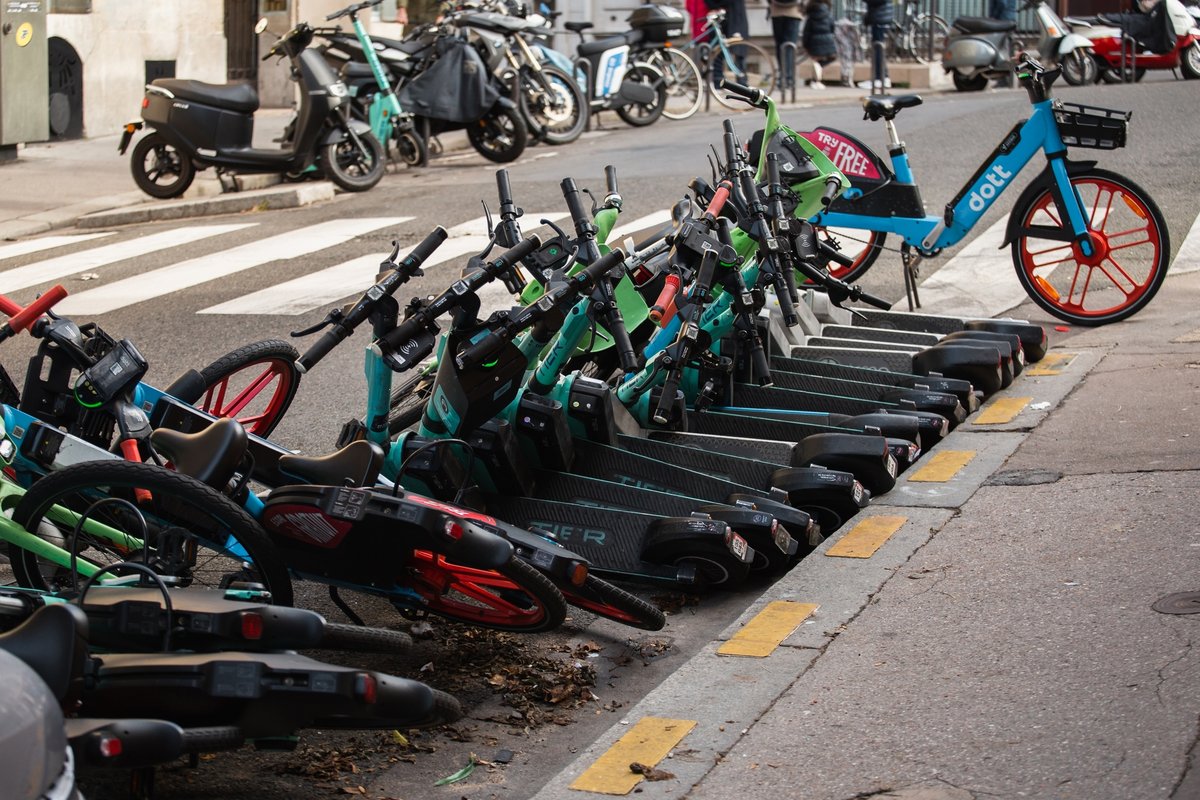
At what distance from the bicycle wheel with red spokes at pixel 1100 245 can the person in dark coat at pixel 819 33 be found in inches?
563

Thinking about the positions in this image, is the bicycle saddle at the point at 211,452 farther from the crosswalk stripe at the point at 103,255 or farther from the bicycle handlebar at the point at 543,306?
the crosswalk stripe at the point at 103,255

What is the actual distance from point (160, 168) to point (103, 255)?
2.61 meters

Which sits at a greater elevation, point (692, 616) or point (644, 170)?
point (644, 170)

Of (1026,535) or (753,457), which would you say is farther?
(753,457)

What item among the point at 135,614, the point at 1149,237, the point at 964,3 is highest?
the point at 964,3

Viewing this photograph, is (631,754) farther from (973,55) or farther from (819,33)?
(819,33)

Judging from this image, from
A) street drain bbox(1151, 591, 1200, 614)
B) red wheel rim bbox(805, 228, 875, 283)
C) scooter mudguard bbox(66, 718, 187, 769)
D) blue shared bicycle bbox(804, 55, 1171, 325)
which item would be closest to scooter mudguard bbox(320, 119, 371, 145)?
red wheel rim bbox(805, 228, 875, 283)

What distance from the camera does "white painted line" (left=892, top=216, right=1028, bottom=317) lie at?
9531 millimetres

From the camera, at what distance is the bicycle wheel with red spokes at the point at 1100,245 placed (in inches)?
337

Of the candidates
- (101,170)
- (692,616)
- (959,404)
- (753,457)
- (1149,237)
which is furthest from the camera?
(101,170)

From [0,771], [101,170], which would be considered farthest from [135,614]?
[101,170]

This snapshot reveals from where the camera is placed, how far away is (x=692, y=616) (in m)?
5.37

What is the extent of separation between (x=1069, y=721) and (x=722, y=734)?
875 mm

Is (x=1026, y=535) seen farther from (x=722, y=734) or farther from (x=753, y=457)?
(x=722, y=734)
